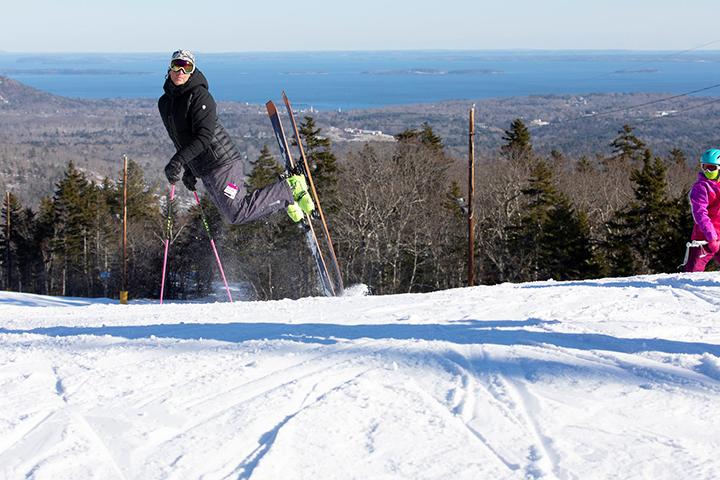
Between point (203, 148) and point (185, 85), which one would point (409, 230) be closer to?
point (203, 148)

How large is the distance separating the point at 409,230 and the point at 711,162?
86.4 feet

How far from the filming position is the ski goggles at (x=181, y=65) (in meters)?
5.53

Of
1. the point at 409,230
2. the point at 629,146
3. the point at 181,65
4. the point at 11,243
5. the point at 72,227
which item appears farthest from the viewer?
the point at 629,146

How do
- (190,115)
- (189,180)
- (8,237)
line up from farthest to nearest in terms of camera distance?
(8,237)
(189,180)
(190,115)

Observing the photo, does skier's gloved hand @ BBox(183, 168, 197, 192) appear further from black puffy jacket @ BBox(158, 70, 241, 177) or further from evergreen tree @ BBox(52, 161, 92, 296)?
evergreen tree @ BBox(52, 161, 92, 296)

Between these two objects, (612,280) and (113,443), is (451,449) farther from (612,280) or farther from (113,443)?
(612,280)

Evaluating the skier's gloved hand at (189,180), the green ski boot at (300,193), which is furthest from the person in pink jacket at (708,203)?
the skier's gloved hand at (189,180)

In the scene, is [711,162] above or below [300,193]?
above

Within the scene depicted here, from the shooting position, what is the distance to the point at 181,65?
18.2ft

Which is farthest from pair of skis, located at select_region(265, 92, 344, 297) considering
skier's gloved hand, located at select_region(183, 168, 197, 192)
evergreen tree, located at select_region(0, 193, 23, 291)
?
evergreen tree, located at select_region(0, 193, 23, 291)

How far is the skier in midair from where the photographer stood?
5.70m

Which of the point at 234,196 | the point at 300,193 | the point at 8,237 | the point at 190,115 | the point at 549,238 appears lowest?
the point at 8,237

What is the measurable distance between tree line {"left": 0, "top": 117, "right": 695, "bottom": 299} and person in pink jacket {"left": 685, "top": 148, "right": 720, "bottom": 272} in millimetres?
18775

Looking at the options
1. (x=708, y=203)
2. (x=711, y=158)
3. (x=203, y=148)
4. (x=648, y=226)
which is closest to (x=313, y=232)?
(x=203, y=148)
